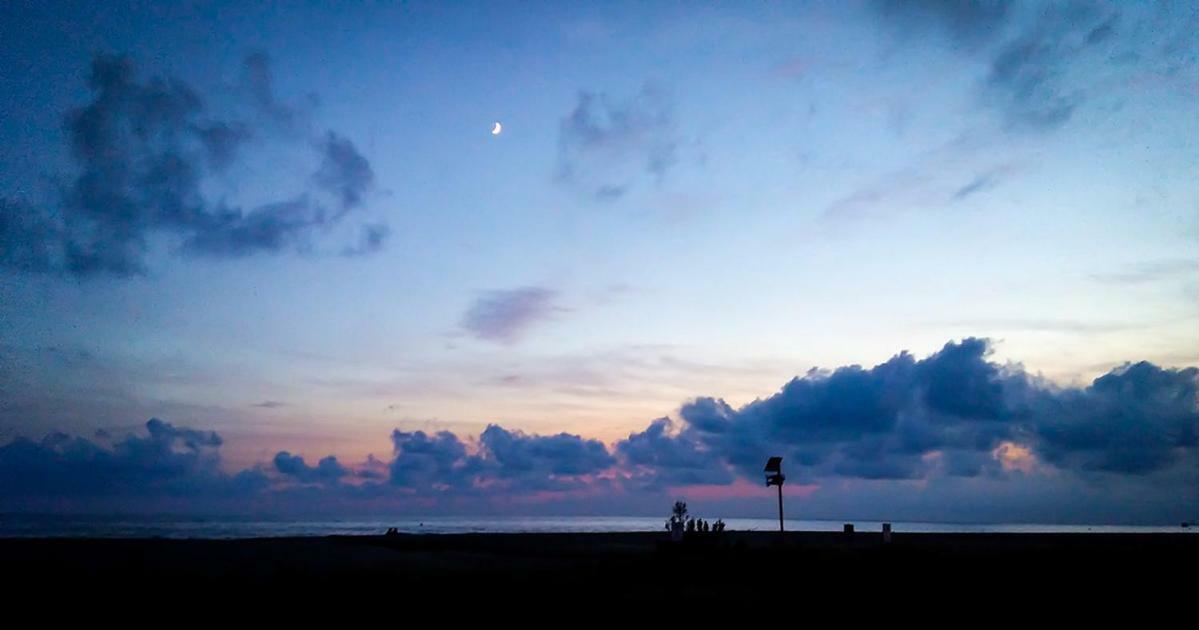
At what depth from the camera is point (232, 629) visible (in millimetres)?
13180

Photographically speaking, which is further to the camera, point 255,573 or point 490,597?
point 255,573

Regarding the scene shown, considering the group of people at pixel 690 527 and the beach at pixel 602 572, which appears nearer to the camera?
the beach at pixel 602 572

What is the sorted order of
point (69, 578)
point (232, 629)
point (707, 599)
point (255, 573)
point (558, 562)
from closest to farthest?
1. point (232, 629)
2. point (707, 599)
3. point (69, 578)
4. point (255, 573)
5. point (558, 562)

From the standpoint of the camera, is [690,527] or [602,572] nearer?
[602,572]

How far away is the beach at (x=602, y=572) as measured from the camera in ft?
62.4

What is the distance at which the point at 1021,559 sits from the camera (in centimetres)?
3147

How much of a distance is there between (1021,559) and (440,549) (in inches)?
995

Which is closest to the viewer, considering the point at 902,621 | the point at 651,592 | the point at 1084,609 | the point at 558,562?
the point at 902,621

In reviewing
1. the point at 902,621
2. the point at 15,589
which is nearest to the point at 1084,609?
the point at 902,621

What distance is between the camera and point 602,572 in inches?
977

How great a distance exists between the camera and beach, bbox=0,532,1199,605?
19016 millimetres

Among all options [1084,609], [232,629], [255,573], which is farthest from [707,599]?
[255,573]

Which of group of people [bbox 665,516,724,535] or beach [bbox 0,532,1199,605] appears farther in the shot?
group of people [bbox 665,516,724,535]

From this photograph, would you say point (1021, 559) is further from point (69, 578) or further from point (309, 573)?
point (69, 578)
